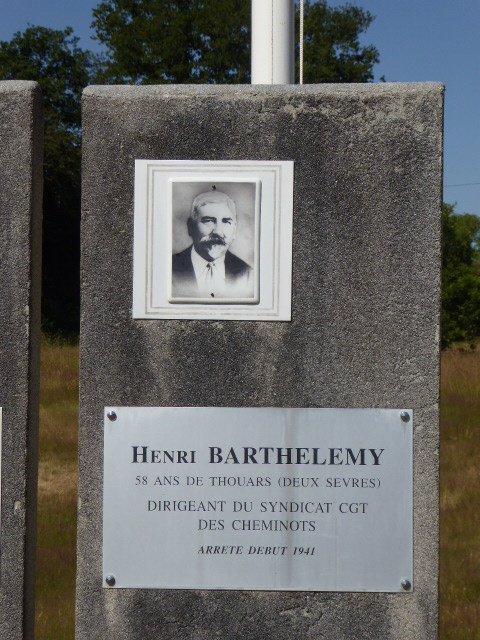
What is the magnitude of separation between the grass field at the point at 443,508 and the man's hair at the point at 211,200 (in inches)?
102

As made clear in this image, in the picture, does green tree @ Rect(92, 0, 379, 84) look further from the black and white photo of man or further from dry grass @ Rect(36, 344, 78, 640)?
the black and white photo of man

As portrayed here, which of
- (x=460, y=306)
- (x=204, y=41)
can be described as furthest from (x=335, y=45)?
(x=460, y=306)

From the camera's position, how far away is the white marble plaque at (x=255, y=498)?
8.22 ft

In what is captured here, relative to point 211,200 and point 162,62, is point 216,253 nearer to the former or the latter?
point 211,200

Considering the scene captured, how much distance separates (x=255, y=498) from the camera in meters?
2.51

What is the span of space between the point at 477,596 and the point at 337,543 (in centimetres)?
268

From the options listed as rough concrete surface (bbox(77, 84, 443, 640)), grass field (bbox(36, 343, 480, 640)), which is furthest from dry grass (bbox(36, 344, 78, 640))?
rough concrete surface (bbox(77, 84, 443, 640))

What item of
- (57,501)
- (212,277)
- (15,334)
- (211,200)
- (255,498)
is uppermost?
(211,200)

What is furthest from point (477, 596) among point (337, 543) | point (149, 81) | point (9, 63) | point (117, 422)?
point (9, 63)

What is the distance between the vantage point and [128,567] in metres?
2.52

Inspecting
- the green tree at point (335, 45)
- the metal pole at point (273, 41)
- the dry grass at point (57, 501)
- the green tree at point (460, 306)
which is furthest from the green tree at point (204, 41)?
the metal pole at point (273, 41)

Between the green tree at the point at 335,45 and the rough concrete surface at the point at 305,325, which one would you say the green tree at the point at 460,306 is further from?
the rough concrete surface at the point at 305,325

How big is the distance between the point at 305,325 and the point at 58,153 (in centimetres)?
2642

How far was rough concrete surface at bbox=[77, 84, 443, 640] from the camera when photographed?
251cm
